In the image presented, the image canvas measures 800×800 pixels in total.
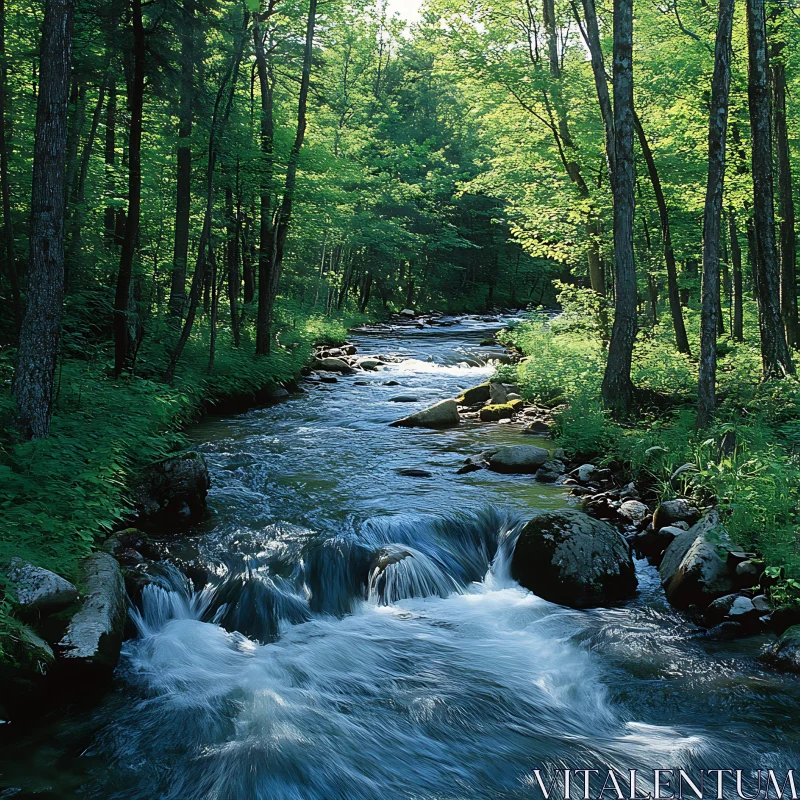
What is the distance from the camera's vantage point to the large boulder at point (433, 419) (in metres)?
14.0

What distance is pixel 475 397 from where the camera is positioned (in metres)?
16.0

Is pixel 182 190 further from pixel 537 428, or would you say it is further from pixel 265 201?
pixel 537 428

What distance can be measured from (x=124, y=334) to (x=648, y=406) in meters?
9.38

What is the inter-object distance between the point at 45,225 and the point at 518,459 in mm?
7426

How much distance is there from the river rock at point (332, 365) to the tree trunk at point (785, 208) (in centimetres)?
1203

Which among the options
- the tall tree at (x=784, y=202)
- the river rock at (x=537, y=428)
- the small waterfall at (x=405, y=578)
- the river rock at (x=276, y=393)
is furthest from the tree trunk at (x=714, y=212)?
the river rock at (x=276, y=393)

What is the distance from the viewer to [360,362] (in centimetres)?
2183

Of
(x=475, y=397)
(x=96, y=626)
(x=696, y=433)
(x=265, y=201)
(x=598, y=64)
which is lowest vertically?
(x=96, y=626)

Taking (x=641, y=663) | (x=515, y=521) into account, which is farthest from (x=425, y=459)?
(x=641, y=663)

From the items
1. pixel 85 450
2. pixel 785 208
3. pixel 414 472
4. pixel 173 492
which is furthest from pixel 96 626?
pixel 785 208

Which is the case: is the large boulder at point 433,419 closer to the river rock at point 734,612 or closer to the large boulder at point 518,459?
the large boulder at point 518,459

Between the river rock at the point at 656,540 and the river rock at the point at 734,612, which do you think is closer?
the river rock at the point at 734,612

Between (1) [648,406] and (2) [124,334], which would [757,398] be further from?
(2) [124,334]

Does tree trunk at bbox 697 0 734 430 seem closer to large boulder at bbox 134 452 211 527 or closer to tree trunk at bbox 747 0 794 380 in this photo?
tree trunk at bbox 747 0 794 380
